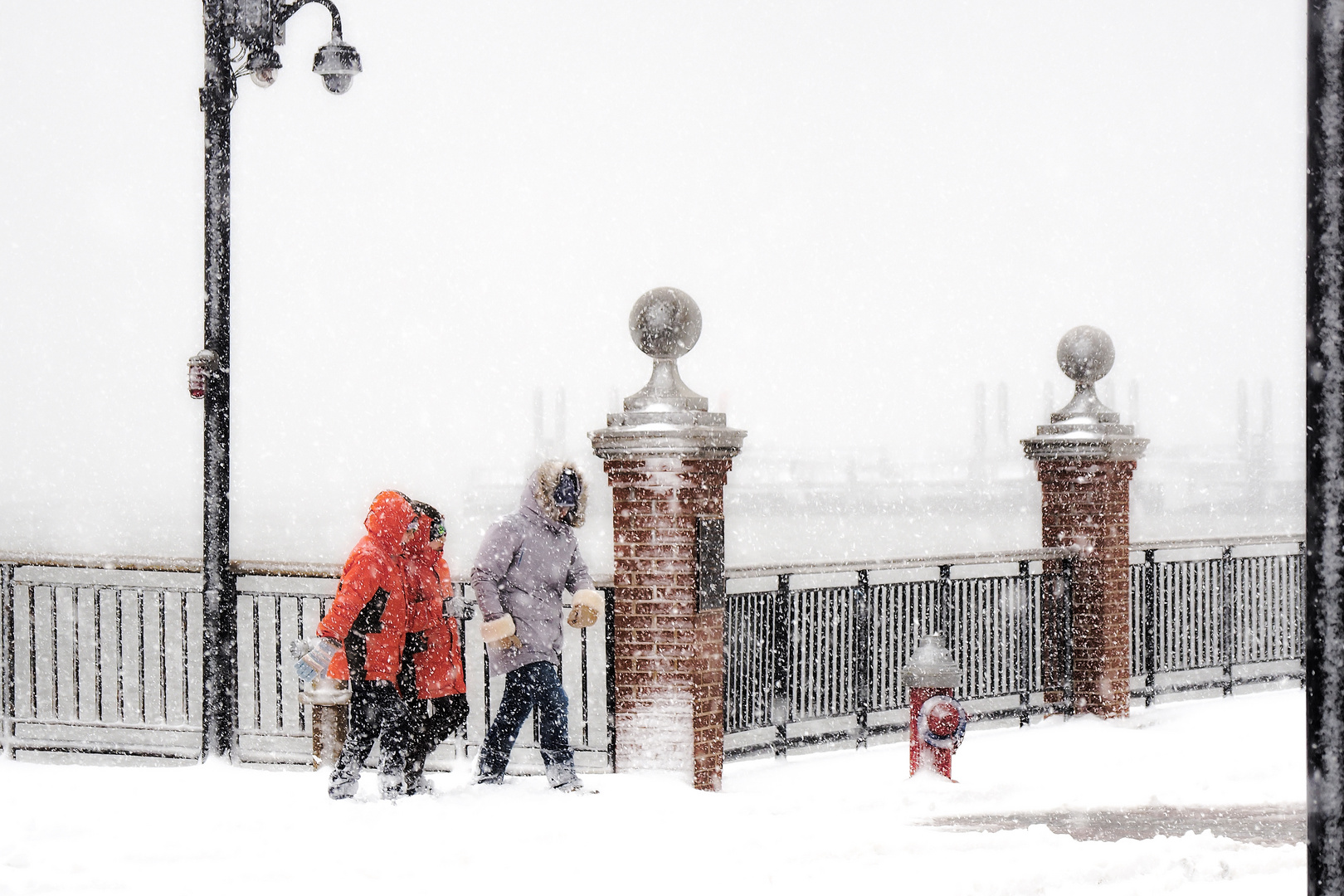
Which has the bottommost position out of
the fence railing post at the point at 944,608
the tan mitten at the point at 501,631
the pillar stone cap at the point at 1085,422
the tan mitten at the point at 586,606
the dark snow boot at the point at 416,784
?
the dark snow boot at the point at 416,784

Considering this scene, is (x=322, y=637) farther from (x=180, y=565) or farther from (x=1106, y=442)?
(x=1106, y=442)

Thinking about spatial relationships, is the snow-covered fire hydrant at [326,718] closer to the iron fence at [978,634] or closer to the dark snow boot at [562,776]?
the dark snow boot at [562,776]

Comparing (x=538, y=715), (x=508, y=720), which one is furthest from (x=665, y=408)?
(x=508, y=720)

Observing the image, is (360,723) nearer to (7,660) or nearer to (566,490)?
(566,490)

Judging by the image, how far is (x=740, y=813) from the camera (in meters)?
6.46

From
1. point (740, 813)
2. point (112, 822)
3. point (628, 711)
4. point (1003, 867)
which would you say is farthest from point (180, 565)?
point (1003, 867)

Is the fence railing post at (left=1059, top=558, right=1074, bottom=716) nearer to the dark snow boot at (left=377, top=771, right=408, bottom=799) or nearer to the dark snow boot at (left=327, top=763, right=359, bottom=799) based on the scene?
the dark snow boot at (left=377, top=771, right=408, bottom=799)

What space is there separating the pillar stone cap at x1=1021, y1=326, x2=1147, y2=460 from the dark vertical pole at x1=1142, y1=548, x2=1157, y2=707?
0.98 meters

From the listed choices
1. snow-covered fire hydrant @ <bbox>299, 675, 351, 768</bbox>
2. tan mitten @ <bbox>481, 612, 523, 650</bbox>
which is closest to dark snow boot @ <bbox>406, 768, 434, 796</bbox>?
tan mitten @ <bbox>481, 612, 523, 650</bbox>

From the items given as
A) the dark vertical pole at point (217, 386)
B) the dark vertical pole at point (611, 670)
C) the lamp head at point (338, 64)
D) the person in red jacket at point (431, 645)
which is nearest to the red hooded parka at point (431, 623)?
the person in red jacket at point (431, 645)

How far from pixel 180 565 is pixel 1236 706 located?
8026 millimetres

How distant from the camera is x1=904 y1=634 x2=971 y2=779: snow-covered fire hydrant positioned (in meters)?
7.25

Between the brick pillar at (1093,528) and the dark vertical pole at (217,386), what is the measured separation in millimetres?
5878

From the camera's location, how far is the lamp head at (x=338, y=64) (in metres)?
8.12
